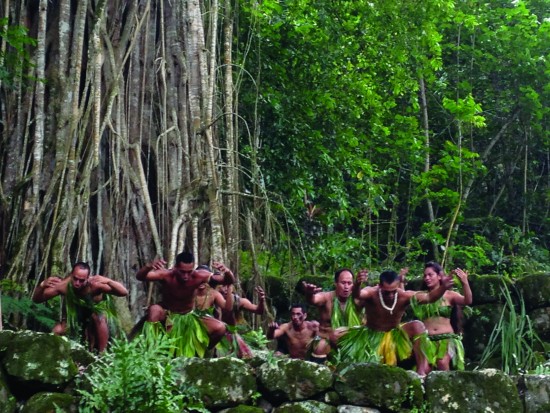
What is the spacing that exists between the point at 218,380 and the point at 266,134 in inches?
225

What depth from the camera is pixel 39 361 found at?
17.8ft

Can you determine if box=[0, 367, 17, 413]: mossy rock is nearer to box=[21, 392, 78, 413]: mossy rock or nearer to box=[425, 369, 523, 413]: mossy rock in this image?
box=[21, 392, 78, 413]: mossy rock

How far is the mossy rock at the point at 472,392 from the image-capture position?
18.8 ft

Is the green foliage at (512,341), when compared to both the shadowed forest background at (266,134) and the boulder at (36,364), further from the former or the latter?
the boulder at (36,364)

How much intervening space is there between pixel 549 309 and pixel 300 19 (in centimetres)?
406

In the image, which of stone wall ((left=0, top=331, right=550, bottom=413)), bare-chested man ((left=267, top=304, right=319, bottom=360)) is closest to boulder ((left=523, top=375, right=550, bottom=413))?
stone wall ((left=0, top=331, right=550, bottom=413))

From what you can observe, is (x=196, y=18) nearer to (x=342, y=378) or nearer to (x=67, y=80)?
(x=67, y=80)

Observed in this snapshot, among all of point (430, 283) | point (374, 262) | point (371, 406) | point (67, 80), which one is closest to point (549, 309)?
point (430, 283)

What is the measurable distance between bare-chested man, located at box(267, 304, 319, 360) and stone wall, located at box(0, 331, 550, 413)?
193cm

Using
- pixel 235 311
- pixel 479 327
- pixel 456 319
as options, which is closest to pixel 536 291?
pixel 479 327

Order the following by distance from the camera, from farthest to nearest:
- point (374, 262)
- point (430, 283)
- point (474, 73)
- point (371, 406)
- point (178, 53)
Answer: point (474, 73) < point (374, 262) < point (178, 53) < point (430, 283) < point (371, 406)

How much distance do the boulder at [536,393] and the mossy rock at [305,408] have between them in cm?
114

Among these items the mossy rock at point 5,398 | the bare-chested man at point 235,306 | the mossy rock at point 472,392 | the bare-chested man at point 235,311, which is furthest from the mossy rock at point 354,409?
the bare-chested man at point 235,306

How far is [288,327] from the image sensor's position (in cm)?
795
